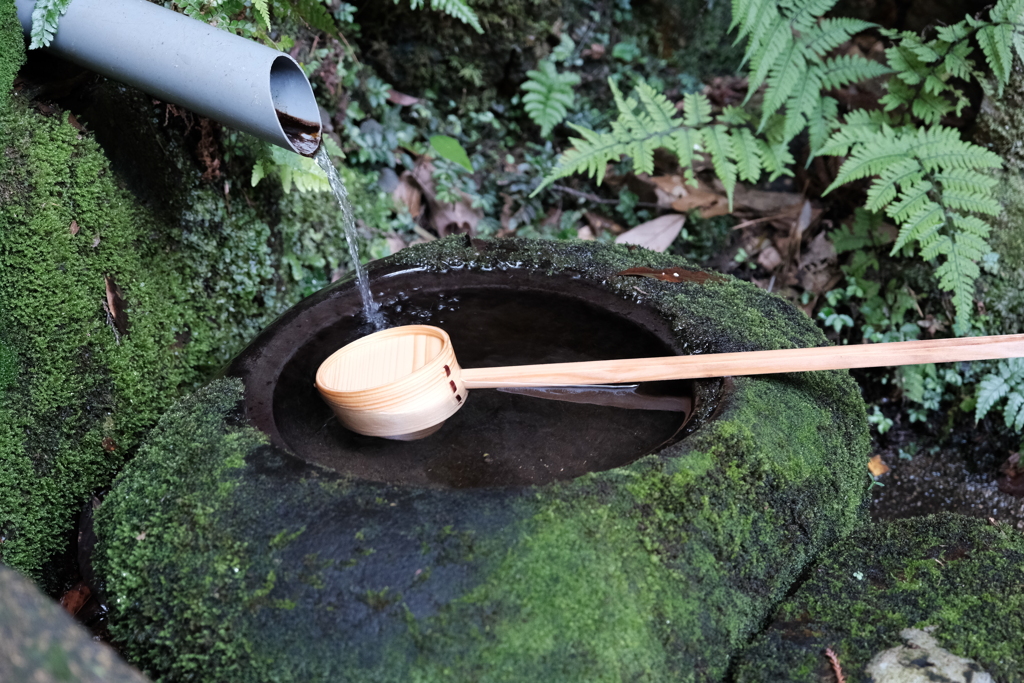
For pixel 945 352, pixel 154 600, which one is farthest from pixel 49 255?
pixel 945 352

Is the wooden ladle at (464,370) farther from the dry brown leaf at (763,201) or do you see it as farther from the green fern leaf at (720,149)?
the dry brown leaf at (763,201)

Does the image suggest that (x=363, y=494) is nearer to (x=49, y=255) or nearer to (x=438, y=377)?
(x=438, y=377)

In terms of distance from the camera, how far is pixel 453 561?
4.78 feet

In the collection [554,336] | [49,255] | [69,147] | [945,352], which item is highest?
[69,147]

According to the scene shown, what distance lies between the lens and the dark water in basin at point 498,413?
198cm

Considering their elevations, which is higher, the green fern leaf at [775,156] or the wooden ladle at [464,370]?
the wooden ladle at [464,370]

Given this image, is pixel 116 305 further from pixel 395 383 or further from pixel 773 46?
pixel 773 46

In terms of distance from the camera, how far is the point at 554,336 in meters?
2.40

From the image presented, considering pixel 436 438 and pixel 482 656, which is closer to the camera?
pixel 482 656

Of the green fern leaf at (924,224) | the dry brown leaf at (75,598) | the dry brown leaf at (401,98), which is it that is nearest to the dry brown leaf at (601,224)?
the dry brown leaf at (401,98)

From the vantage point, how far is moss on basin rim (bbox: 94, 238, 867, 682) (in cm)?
140

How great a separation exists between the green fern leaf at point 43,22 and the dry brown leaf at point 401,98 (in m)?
2.04

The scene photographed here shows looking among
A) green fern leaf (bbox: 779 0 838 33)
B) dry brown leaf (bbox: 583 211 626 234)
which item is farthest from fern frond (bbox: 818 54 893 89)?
dry brown leaf (bbox: 583 211 626 234)

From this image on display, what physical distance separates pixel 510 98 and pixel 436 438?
9.22 feet
